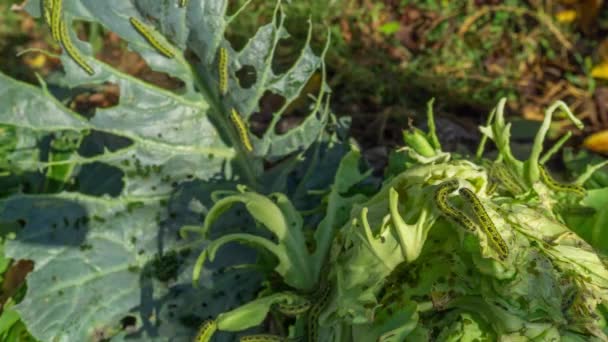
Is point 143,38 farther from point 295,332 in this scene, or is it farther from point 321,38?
point 321,38

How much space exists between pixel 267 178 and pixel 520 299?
26.3 inches

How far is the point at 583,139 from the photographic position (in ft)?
8.21

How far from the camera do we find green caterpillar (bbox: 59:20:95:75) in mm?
1376

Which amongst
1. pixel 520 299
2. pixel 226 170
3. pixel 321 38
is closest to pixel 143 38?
pixel 226 170

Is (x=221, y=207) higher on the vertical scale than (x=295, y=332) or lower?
higher

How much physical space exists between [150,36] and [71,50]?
146 mm

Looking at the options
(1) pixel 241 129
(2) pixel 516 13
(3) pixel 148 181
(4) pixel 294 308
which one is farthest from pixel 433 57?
(4) pixel 294 308

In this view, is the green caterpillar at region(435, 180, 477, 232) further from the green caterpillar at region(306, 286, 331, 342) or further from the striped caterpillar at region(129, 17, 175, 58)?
the striped caterpillar at region(129, 17, 175, 58)

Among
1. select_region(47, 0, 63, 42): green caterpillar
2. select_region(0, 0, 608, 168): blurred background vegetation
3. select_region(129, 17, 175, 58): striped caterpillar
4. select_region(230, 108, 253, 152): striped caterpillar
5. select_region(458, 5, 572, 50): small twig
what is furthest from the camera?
→ select_region(458, 5, 572, 50): small twig

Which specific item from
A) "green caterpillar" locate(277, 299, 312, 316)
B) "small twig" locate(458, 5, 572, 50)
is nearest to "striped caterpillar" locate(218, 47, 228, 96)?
"green caterpillar" locate(277, 299, 312, 316)

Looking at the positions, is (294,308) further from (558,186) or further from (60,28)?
(60,28)

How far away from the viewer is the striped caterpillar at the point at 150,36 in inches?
57.2

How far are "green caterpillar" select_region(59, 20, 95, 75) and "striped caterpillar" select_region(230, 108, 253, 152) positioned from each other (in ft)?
0.93

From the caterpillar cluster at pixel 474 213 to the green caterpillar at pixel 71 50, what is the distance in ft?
2.24
